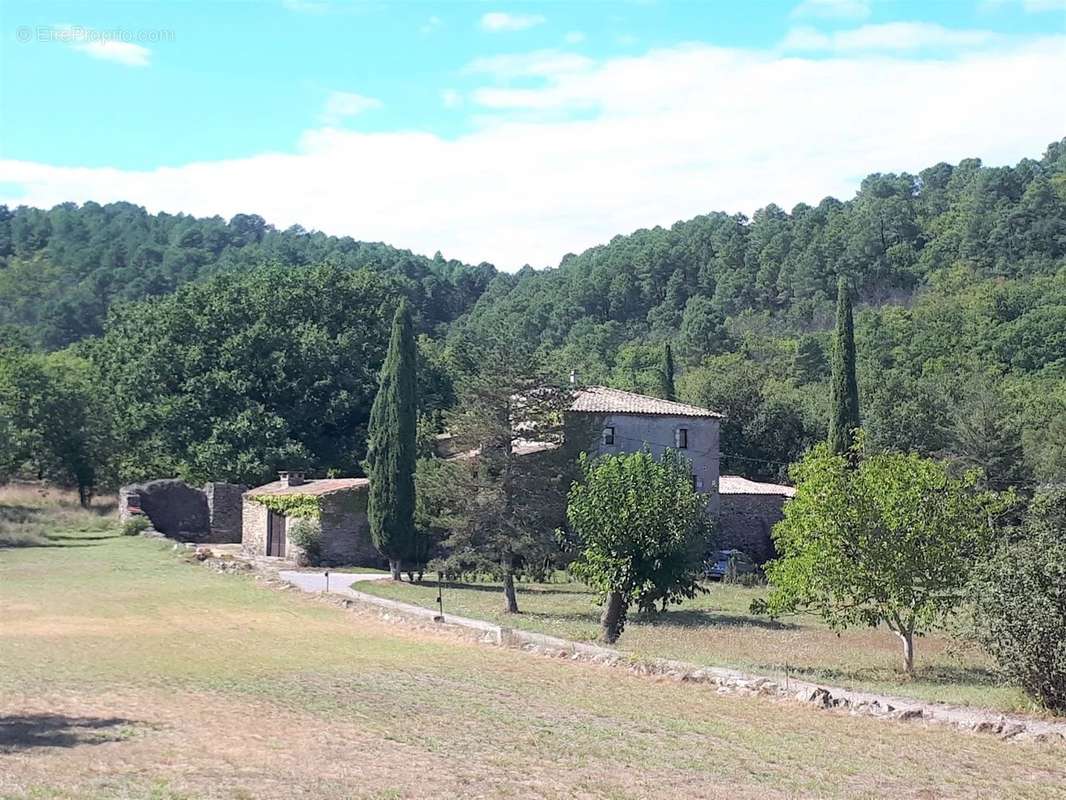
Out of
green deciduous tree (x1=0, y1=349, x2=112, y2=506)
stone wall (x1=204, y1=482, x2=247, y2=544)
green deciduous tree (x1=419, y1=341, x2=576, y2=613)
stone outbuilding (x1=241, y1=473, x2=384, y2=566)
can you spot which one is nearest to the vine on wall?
stone outbuilding (x1=241, y1=473, x2=384, y2=566)

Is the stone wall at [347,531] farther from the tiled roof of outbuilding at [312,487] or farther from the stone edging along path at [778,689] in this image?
the stone edging along path at [778,689]

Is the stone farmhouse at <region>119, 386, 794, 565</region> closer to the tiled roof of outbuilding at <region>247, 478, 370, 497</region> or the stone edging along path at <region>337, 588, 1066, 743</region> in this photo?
the tiled roof of outbuilding at <region>247, 478, 370, 497</region>

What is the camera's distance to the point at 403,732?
1562 centimetres

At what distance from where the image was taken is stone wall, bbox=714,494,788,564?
55531 millimetres

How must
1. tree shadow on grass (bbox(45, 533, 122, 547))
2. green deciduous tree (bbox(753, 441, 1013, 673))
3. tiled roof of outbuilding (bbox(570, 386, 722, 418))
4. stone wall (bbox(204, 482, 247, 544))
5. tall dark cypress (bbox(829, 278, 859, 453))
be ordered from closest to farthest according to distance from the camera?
1. green deciduous tree (bbox(753, 441, 1013, 673))
2. tree shadow on grass (bbox(45, 533, 122, 547))
3. tiled roof of outbuilding (bbox(570, 386, 722, 418))
4. tall dark cypress (bbox(829, 278, 859, 453))
5. stone wall (bbox(204, 482, 247, 544))

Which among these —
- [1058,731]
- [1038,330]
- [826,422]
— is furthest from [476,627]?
[1038,330]

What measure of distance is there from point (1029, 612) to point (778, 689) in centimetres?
428

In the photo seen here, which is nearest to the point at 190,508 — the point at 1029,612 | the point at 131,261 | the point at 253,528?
the point at 253,528

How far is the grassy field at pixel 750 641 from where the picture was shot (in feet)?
73.7

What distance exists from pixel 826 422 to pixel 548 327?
5064cm

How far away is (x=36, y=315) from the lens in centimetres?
12512

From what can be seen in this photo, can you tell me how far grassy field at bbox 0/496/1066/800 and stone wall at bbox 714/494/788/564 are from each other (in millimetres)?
30823

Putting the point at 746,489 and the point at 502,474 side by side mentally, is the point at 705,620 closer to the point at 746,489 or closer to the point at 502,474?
the point at 502,474

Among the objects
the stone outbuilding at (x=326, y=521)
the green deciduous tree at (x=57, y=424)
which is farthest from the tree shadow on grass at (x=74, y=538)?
the green deciduous tree at (x=57, y=424)
